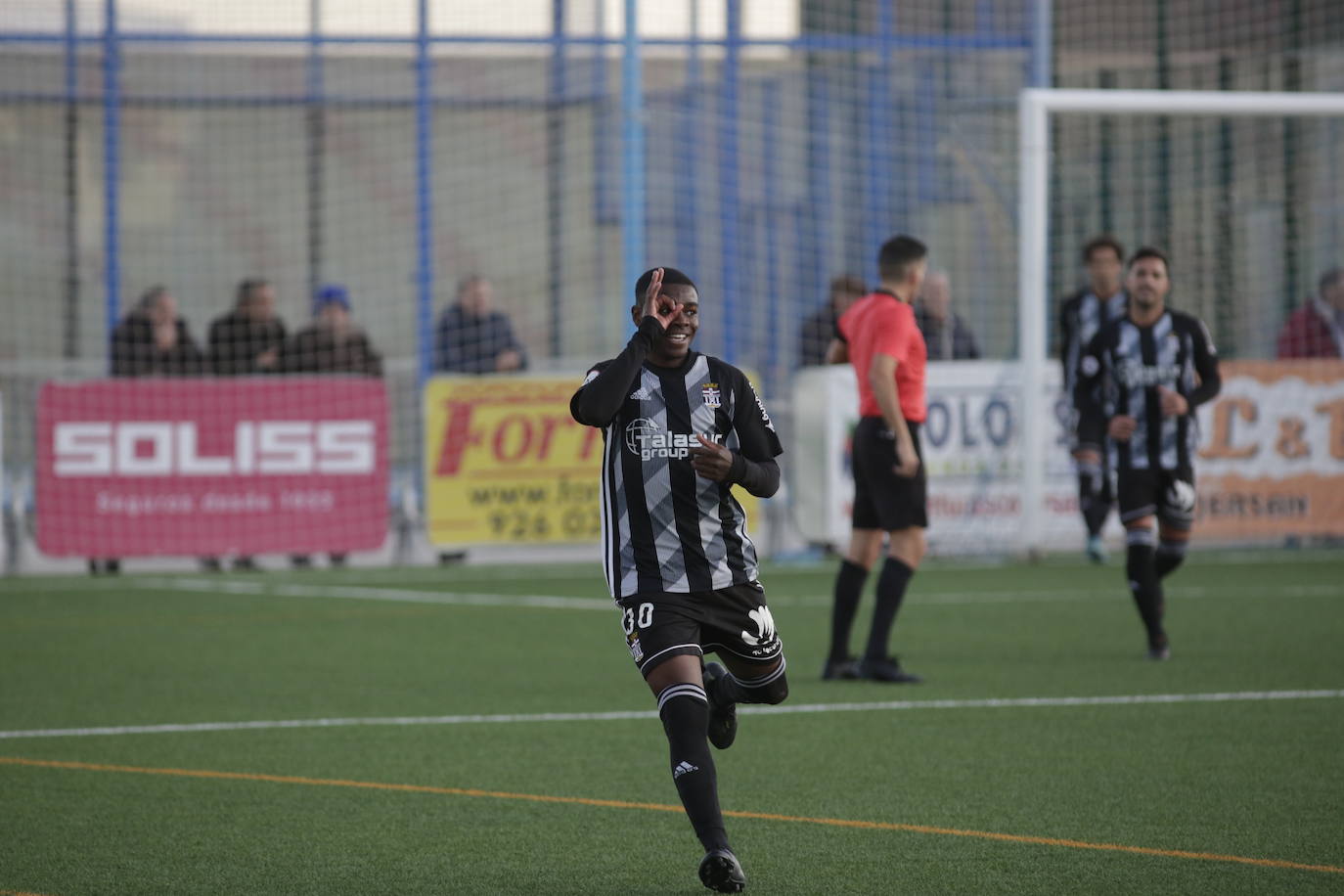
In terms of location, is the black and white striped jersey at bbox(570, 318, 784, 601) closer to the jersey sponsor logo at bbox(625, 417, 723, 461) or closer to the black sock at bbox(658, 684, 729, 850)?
the jersey sponsor logo at bbox(625, 417, 723, 461)

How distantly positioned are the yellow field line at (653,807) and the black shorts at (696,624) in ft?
2.53

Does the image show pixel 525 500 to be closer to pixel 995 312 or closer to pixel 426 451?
pixel 426 451

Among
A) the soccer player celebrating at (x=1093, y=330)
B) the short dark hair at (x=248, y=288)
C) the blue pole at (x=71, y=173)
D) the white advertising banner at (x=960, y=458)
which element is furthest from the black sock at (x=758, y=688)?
the blue pole at (x=71, y=173)

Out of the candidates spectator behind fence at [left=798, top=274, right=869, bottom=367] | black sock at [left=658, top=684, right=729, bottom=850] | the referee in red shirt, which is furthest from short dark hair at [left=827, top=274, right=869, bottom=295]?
black sock at [left=658, top=684, right=729, bottom=850]

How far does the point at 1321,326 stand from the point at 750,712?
34.0ft

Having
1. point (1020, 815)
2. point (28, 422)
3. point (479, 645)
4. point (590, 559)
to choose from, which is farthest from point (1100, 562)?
point (1020, 815)

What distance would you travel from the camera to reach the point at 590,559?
17484 millimetres

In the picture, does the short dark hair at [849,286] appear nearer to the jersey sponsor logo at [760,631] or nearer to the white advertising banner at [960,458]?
the white advertising banner at [960,458]

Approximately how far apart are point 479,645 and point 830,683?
2.51 m

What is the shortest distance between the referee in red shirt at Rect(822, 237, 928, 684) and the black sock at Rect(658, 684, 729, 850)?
400 cm

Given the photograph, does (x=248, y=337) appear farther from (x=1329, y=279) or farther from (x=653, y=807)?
(x=653, y=807)

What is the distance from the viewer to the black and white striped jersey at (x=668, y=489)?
5254 millimetres

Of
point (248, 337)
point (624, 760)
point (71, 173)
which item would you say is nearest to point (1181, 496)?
point (624, 760)

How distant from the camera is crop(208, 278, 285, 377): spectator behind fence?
53.5ft
